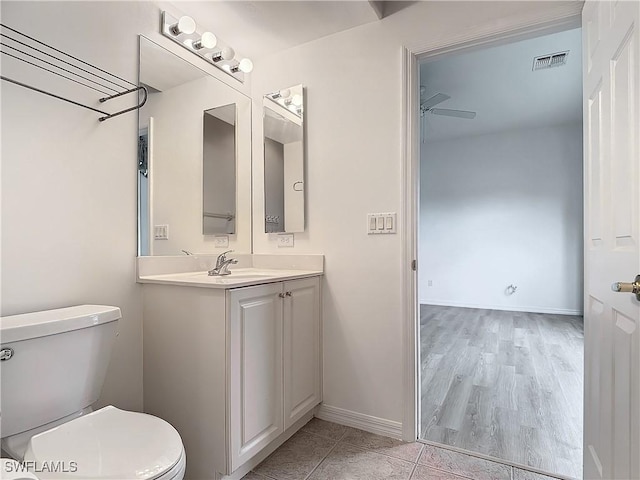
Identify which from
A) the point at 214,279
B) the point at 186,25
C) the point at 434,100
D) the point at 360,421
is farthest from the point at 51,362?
the point at 434,100

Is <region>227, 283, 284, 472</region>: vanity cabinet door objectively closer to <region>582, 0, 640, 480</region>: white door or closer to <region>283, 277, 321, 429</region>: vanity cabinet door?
<region>283, 277, 321, 429</region>: vanity cabinet door

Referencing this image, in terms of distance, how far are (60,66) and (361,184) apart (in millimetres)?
1412

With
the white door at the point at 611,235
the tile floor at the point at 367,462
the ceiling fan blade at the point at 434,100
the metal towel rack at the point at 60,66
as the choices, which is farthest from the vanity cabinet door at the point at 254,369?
the ceiling fan blade at the point at 434,100

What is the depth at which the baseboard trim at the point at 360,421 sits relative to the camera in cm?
186

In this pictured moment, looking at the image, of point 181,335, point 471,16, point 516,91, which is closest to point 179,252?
point 181,335

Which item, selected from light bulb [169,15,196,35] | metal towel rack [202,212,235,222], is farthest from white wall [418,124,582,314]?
light bulb [169,15,196,35]

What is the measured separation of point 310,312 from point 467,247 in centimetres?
426

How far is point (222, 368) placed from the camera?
1.40 metres

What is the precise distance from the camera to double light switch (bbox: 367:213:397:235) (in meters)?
1.87

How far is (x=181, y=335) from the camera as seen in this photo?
1.52 metres

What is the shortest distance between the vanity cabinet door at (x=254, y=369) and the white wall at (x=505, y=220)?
179 inches

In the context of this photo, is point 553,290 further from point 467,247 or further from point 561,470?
point 561,470

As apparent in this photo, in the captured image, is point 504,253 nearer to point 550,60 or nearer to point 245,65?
point 550,60

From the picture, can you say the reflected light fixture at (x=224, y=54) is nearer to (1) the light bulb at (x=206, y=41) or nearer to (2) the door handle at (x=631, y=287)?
(1) the light bulb at (x=206, y=41)
